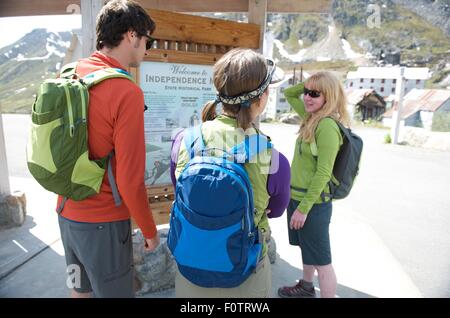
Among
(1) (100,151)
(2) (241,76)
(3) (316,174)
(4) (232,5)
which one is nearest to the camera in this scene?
(2) (241,76)

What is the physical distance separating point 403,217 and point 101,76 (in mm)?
5129

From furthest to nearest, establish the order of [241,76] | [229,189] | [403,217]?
[403,217]
[241,76]
[229,189]

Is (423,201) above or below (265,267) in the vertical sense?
below

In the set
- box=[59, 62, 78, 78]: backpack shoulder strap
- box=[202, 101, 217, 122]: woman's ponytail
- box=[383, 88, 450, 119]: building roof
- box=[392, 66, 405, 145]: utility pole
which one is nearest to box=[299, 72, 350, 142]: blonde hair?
box=[202, 101, 217, 122]: woman's ponytail

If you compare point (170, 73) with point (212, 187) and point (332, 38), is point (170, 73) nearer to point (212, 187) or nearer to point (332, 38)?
point (212, 187)

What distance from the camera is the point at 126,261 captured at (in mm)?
1746

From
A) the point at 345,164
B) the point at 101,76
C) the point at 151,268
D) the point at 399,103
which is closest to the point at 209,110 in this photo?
the point at 101,76

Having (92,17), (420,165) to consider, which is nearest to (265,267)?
(92,17)

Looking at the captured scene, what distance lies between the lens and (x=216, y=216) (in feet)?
4.52

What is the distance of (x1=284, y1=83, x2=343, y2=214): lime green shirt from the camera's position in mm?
2225

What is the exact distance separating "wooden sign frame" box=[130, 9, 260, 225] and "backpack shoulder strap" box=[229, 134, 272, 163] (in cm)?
135

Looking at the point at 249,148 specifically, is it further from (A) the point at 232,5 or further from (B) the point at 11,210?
(B) the point at 11,210

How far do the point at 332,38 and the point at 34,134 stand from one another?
183281mm
